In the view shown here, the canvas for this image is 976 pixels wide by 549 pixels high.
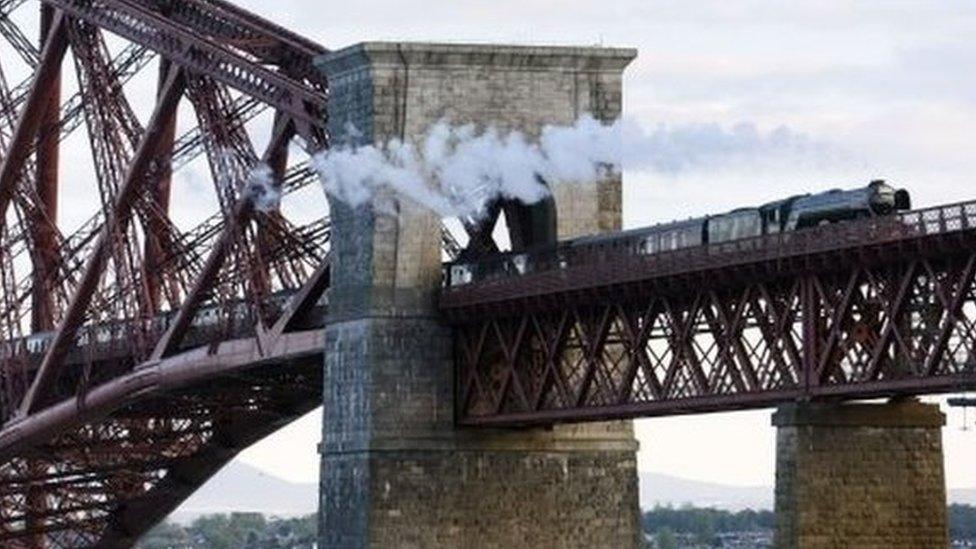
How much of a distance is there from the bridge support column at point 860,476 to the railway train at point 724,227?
532 cm

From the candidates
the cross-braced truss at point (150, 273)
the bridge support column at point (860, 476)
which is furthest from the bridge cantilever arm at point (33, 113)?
the bridge support column at point (860, 476)

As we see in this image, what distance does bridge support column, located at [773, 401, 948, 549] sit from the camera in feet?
345

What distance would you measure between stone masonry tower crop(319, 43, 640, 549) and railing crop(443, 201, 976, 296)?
6.69ft

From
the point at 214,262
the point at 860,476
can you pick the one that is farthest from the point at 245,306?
the point at 860,476

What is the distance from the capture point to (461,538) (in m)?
125

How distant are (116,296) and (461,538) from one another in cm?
2512

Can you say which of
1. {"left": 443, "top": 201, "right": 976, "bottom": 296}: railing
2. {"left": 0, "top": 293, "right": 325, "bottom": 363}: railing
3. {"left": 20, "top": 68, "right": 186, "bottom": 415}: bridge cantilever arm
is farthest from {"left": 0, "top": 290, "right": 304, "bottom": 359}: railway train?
{"left": 443, "top": 201, "right": 976, "bottom": 296}: railing

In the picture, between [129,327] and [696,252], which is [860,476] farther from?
[129,327]

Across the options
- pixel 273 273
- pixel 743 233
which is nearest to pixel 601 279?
pixel 743 233

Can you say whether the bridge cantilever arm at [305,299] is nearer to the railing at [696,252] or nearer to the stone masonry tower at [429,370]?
the stone masonry tower at [429,370]

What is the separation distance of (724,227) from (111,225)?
34020 mm

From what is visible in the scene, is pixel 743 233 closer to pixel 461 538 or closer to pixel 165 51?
pixel 461 538

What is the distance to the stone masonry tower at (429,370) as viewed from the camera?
4916 inches

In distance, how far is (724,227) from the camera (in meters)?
116
